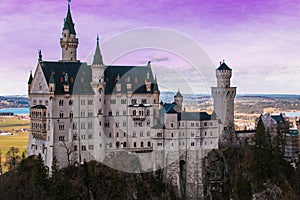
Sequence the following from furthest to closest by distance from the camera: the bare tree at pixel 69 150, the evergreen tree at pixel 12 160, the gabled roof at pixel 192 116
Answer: the evergreen tree at pixel 12 160, the gabled roof at pixel 192 116, the bare tree at pixel 69 150

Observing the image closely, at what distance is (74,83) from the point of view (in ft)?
213

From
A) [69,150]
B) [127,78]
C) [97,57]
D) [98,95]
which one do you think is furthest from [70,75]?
[69,150]

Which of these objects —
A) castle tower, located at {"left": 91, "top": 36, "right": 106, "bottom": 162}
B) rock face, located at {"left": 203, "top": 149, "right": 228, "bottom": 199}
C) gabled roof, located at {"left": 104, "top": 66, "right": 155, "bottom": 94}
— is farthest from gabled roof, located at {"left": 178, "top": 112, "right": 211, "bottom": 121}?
castle tower, located at {"left": 91, "top": 36, "right": 106, "bottom": 162}

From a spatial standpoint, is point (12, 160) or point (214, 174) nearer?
point (214, 174)

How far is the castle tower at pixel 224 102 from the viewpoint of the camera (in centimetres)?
7419

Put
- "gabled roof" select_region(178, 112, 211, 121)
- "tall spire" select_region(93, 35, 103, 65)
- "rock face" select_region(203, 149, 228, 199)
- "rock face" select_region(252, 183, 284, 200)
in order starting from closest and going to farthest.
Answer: "tall spire" select_region(93, 35, 103, 65)
"rock face" select_region(252, 183, 284, 200)
"gabled roof" select_region(178, 112, 211, 121)
"rock face" select_region(203, 149, 228, 199)

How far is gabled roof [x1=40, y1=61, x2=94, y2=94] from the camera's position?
210 ft

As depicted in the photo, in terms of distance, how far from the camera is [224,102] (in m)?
75.2

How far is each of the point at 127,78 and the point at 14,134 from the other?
4497 cm

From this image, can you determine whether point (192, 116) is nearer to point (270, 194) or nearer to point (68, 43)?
point (270, 194)

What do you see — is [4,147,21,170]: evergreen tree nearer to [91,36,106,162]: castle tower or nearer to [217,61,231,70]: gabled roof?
[91,36,106,162]: castle tower

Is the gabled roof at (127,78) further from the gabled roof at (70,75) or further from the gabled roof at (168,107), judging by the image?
the gabled roof at (70,75)

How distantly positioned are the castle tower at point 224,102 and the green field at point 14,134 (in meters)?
34.2

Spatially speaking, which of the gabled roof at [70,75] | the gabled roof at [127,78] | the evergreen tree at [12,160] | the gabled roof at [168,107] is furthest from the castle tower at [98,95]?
the evergreen tree at [12,160]
